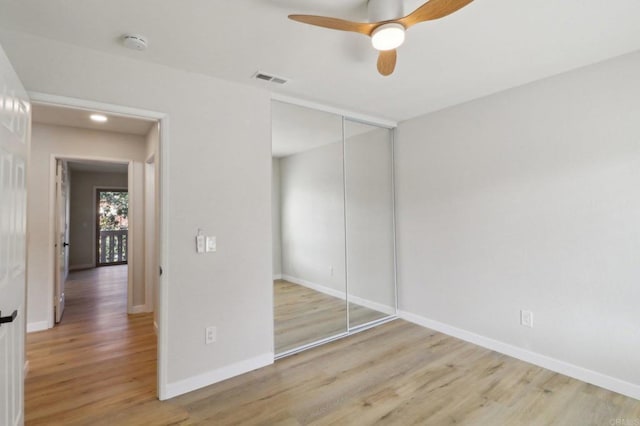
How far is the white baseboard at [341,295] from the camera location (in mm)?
3332

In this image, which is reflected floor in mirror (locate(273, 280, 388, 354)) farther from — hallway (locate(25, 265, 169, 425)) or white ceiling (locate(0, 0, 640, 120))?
white ceiling (locate(0, 0, 640, 120))

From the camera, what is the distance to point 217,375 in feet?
8.04

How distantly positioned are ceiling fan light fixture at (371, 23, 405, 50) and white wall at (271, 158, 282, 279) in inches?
63.3

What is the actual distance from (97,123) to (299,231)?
2.85m

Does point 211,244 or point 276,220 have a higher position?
point 276,220

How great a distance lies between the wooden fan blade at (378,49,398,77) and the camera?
1889mm

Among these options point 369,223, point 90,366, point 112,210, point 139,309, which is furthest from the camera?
point 112,210

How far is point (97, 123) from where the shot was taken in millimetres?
3732

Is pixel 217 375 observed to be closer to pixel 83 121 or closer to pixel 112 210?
pixel 83 121

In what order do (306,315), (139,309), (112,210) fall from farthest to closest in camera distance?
(112,210) → (139,309) → (306,315)

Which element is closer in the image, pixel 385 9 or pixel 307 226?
pixel 385 9

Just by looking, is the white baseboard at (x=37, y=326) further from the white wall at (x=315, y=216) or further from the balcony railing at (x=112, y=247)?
the balcony railing at (x=112, y=247)

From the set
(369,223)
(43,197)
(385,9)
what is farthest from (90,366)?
(385,9)

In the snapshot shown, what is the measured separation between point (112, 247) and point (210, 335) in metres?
7.64
